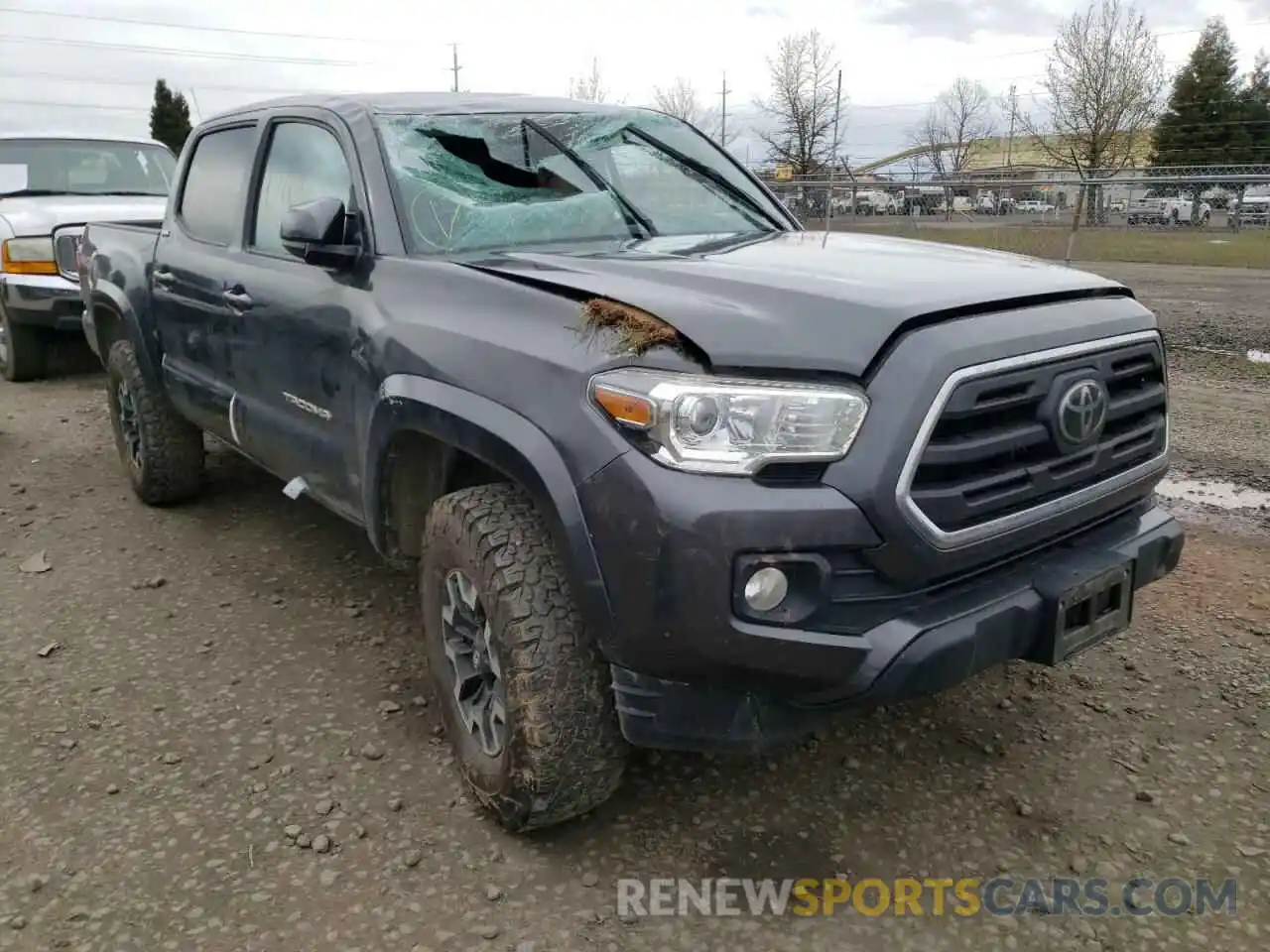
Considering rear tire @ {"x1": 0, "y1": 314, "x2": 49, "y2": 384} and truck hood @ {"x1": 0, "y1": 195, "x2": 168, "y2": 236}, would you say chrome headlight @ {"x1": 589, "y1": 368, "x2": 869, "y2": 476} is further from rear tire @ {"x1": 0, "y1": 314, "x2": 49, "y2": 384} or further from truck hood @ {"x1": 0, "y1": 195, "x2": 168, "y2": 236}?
rear tire @ {"x1": 0, "y1": 314, "x2": 49, "y2": 384}

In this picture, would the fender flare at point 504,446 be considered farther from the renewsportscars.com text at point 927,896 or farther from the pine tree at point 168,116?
the pine tree at point 168,116

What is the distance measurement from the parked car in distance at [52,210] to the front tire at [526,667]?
5.76 meters

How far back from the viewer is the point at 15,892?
250cm

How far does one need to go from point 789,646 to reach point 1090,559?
0.91 meters

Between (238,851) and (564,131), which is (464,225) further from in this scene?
(238,851)

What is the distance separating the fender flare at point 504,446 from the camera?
2.26 metres

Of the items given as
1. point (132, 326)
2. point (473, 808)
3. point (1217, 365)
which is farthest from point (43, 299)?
point (1217, 365)

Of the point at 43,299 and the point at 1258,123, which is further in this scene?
the point at 1258,123

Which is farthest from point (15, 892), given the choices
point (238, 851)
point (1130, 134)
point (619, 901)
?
point (1130, 134)

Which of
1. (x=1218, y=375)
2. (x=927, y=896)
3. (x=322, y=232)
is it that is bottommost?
(x=927, y=896)

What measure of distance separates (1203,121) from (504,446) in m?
52.9

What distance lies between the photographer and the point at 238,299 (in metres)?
3.80

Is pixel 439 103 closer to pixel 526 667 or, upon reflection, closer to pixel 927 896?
pixel 526 667

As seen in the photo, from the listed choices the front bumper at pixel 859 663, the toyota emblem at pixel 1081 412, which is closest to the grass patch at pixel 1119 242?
the toyota emblem at pixel 1081 412
